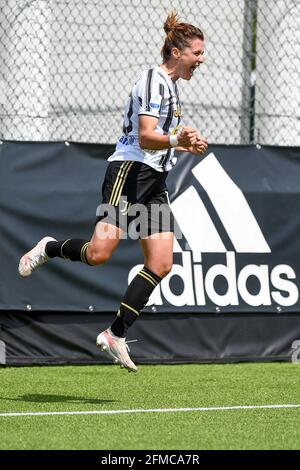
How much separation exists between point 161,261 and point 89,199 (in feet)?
6.18

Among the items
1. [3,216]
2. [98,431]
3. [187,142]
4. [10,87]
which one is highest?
[10,87]

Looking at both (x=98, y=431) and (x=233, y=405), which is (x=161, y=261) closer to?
(x=233, y=405)

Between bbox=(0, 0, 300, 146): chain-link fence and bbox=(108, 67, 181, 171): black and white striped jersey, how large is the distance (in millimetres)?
2604

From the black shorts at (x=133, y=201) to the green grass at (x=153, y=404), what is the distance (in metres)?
1.02

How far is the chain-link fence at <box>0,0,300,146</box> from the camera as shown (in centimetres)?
927

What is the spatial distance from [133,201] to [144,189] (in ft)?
0.34

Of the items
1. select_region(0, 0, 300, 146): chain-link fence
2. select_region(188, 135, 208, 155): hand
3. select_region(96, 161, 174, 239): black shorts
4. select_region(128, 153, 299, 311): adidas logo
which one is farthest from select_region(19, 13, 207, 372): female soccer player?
select_region(0, 0, 300, 146): chain-link fence

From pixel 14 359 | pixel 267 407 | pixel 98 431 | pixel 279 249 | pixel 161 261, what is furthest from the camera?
pixel 279 249

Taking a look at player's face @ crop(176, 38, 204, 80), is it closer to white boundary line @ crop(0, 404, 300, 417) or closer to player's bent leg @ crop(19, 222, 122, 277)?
player's bent leg @ crop(19, 222, 122, 277)

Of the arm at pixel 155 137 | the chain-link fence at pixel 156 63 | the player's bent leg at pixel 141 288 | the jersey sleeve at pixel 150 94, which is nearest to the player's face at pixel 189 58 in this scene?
the jersey sleeve at pixel 150 94

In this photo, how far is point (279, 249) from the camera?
8.29m

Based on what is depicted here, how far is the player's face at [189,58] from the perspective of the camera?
623cm

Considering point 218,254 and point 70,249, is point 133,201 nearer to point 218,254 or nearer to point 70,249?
point 70,249
